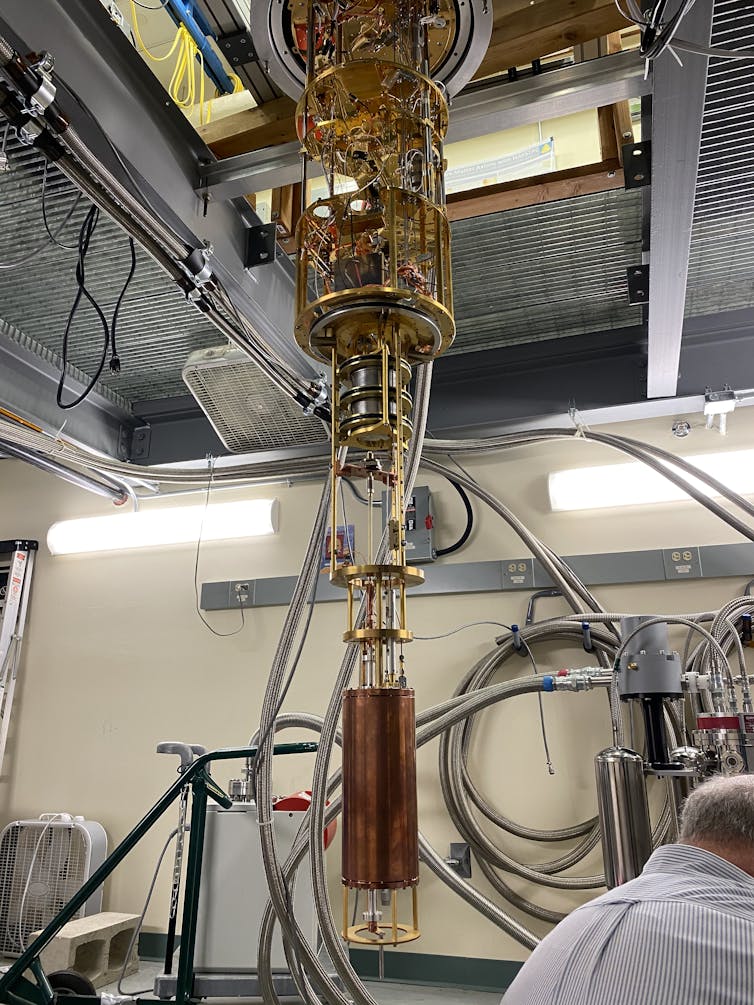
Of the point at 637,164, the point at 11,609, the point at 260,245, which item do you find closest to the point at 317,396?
the point at 260,245

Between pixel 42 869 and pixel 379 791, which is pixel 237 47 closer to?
pixel 379 791

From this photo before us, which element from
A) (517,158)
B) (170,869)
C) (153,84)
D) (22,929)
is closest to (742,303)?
(517,158)

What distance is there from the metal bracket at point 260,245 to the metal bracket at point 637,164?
93 centimetres

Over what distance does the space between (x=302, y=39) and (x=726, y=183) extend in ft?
3.95

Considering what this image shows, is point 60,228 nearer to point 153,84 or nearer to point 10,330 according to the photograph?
point 153,84

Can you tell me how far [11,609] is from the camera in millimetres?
3449

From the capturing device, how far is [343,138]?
1.16 m

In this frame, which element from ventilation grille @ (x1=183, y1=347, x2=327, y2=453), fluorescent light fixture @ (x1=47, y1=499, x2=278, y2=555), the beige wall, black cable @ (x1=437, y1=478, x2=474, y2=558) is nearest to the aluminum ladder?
the beige wall

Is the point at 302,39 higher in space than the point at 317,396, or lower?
higher

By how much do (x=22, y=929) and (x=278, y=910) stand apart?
5.74ft

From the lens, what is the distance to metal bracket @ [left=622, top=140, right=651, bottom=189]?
1660 millimetres

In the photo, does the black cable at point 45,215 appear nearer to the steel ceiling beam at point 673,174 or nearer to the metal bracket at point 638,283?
the steel ceiling beam at point 673,174

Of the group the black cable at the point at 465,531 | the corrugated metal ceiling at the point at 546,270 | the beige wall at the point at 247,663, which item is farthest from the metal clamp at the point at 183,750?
the corrugated metal ceiling at the point at 546,270

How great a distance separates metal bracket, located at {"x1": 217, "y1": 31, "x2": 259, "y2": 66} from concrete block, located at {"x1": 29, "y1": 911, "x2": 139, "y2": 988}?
277 cm
